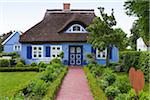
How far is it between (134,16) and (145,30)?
2017 millimetres

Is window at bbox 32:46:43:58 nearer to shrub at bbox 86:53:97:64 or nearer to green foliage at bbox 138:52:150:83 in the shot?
shrub at bbox 86:53:97:64

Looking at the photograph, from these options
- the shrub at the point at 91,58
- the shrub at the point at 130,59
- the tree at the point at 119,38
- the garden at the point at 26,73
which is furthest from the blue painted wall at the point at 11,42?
the shrub at the point at 130,59

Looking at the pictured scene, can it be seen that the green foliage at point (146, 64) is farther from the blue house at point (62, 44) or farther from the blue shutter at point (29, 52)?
the blue shutter at point (29, 52)

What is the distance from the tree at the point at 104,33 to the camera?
31.8 m

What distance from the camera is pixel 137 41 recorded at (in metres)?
70.2

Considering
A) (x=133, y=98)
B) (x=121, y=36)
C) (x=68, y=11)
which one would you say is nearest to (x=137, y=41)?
(x=68, y=11)

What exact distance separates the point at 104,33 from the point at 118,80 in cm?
1536

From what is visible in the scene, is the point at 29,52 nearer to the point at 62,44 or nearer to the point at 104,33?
the point at 62,44

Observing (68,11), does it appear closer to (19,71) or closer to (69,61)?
(69,61)

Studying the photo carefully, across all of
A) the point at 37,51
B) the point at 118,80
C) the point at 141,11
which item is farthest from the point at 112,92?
the point at 37,51

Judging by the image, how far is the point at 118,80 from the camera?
17438 mm

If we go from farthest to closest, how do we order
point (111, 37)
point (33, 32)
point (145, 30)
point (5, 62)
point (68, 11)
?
point (68, 11), point (33, 32), point (5, 62), point (111, 37), point (145, 30)

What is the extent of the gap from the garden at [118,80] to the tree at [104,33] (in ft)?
5.69

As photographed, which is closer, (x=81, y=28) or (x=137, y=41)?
(x=81, y=28)
